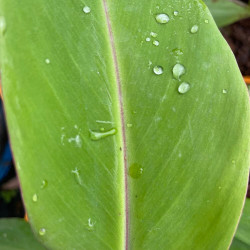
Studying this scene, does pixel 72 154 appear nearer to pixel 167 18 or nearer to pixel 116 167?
pixel 116 167

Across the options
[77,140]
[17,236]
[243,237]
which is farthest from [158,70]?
[17,236]

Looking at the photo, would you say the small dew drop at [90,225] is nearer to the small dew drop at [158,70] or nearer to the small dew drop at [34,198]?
the small dew drop at [34,198]

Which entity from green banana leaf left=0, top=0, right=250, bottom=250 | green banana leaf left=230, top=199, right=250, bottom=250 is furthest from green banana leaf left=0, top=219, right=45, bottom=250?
green banana leaf left=230, top=199, right=250, bottom=250

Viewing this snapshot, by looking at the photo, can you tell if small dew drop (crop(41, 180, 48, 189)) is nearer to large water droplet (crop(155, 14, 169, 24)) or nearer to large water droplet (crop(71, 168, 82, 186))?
large water droplet (crop(71, 168, 82, 186))

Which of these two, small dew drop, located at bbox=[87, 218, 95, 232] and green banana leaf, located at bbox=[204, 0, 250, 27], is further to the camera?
green banana leaf, located at bbox=[204, 0, 250, 27]

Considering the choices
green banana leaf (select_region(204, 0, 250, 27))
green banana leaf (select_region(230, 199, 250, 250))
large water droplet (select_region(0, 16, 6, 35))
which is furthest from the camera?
green banana leaf (select_region(204, 0, 250, 27))

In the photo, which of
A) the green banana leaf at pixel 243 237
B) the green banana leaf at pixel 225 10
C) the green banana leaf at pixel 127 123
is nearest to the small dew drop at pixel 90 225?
the green banana leaf at pixel 127 123
